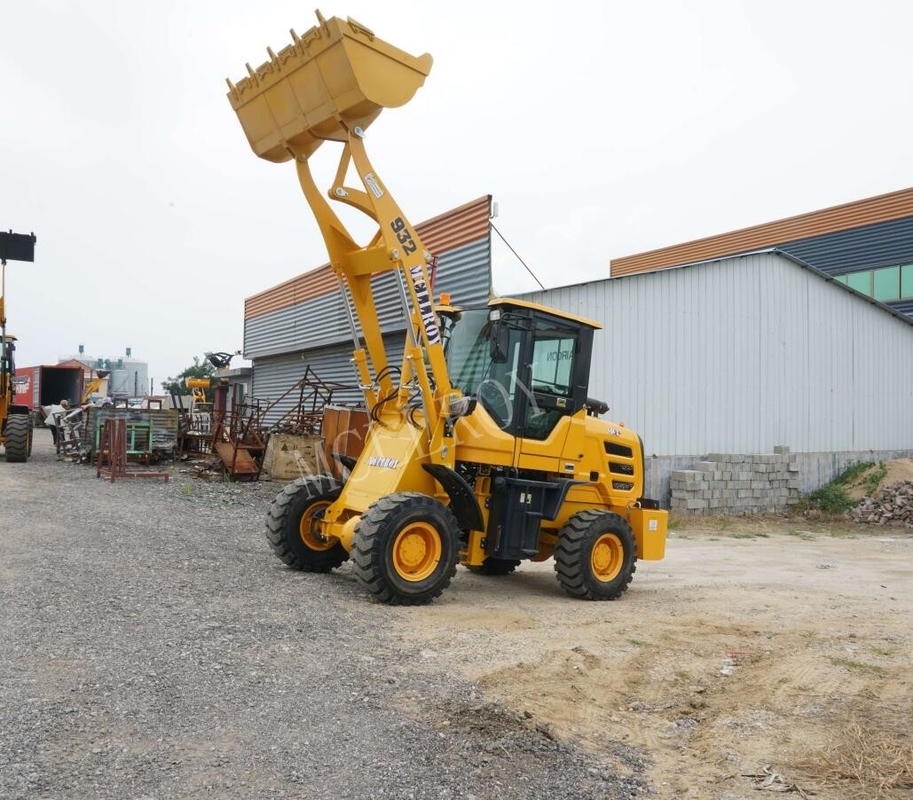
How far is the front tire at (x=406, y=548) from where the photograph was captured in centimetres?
686

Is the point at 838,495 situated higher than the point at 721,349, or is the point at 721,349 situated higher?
the point at 721,349

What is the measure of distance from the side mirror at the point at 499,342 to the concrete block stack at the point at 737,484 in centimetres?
939

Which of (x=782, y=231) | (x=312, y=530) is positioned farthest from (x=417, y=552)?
(x=782, y=231)

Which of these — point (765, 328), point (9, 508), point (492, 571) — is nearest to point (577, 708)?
point (492, 571)

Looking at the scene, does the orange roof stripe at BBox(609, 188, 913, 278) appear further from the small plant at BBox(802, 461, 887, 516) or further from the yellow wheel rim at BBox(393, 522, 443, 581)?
the yellow wheel rim at BBox(393, 522, 443, 581)

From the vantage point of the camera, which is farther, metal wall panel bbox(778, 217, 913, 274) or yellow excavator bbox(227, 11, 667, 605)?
metal wall panel bbox(778, 217, 913, 274)

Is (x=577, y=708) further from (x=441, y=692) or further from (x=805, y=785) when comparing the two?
(x=805, y=785)

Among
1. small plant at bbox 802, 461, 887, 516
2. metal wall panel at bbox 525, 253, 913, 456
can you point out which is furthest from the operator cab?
small plant at bbox 802, 461, 887, 516

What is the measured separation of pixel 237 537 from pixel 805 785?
808 centimetres

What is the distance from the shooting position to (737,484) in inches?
665

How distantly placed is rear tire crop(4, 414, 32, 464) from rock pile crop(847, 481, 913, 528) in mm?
17870

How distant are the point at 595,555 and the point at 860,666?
2.81m

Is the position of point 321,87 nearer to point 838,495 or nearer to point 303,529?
point 303,529

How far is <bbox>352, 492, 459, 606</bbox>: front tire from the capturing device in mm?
6859
